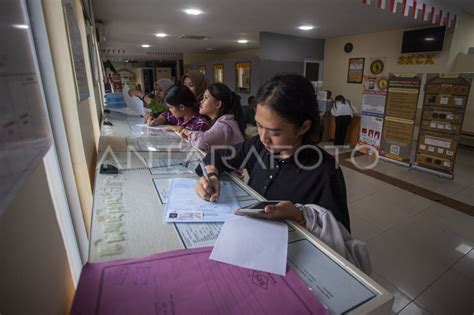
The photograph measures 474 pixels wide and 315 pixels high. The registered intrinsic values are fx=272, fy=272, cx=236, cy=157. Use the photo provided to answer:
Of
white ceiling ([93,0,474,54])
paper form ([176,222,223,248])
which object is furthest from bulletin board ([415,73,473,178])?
paper form ([176,222,223,248])

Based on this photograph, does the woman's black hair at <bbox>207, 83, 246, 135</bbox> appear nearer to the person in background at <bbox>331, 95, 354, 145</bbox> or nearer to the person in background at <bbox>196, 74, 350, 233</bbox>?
the person in background at <bbox>196, 74, 350, 233</bbox>

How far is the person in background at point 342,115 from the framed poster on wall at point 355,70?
3.70ft

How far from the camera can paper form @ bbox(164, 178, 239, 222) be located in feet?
2.56

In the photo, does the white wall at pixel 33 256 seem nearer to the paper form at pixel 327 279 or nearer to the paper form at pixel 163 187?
the paper form at pixel 163 187

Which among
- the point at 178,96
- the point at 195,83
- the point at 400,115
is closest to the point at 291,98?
the point at 178,96

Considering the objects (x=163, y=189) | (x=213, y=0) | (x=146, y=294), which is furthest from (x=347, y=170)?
(x=146, y=294)

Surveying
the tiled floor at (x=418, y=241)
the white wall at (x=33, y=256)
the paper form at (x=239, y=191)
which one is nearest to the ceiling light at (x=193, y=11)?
the tiled floor at (x=418, y=241)

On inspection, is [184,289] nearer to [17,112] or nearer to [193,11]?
[17,112]

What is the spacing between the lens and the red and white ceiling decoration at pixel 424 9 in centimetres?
316

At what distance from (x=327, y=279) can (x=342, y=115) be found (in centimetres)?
503

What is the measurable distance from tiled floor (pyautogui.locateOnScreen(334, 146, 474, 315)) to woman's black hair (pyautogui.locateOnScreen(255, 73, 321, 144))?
4.12 feet

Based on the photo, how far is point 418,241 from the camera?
211 centimetres

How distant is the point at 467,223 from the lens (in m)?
2.39

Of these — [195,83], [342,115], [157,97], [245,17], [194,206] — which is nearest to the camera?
[194,206]
